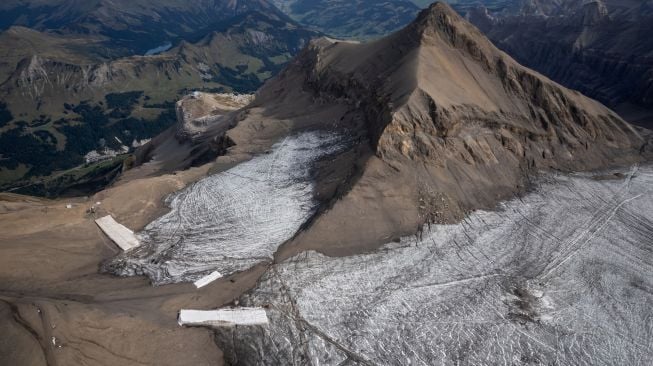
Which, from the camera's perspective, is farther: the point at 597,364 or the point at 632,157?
the point at 632,157

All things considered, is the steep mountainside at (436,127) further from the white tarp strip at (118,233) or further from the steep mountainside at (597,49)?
Result: the steep mountainside at (597,49)

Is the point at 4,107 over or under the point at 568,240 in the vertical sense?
under

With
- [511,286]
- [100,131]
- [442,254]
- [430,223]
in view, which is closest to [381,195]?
[430,223]

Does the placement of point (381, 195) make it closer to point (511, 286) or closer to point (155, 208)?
point (511, 286)

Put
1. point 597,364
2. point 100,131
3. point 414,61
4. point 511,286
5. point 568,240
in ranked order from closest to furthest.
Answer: point 597,364 < point 511,286 < point 568,240 < point 414,61 < point 100,131

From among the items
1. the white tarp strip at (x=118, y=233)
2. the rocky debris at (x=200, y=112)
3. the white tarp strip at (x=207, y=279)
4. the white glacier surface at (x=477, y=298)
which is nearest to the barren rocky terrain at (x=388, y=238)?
the white glacier surface at (x=477, y=298)

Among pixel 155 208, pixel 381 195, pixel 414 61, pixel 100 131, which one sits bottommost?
pixel 100 131

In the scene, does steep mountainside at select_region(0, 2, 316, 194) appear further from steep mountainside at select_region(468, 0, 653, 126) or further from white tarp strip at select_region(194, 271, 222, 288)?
steep mountainside at select_region(468, 0, 653, 126)
